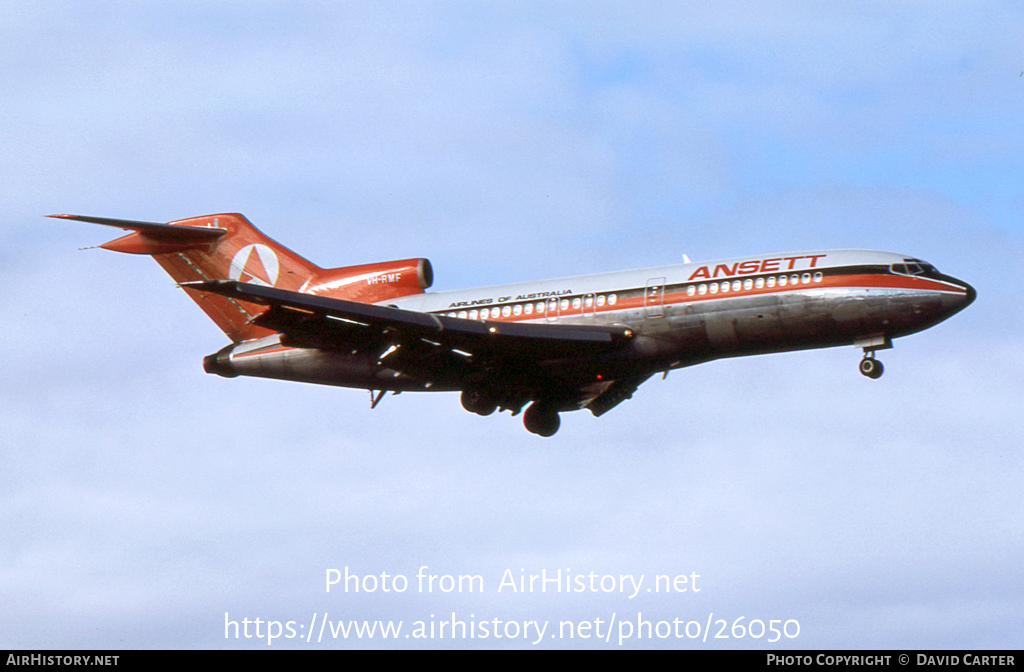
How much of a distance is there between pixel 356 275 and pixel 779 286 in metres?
12.5

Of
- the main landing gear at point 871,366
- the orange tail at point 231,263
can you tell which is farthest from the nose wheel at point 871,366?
the orange tail at point 231,263

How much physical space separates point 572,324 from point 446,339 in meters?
3.30

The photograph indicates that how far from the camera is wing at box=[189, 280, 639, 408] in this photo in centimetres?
3450

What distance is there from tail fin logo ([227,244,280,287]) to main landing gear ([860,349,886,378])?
17.2 m

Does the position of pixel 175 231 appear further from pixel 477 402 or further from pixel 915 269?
pixel 915 269

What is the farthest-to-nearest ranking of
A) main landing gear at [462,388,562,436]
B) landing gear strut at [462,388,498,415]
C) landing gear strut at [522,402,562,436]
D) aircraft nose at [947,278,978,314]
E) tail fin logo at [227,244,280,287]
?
tail fin logo at [227,244,280,287]
landing gear strut at [522,402,562,436]
main landing gear at [462,388,562,436]
landing gear strut at [462,388,498,415]
aircraft nose at [947,278,978,314]

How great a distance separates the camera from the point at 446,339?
35469 millimetres

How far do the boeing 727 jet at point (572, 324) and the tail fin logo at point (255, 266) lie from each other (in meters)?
2.38

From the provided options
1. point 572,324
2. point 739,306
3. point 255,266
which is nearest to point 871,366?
point 739,306

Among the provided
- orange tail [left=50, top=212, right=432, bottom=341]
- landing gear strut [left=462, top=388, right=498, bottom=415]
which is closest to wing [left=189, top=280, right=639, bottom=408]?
landing gear strut [left=462, top=388, right=498, bottom=415]

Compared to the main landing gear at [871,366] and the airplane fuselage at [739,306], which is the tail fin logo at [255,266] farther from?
the main landing gear at [871,366]

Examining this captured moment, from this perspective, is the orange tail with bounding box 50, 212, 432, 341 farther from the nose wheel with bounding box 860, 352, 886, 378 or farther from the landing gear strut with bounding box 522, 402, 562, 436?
the nose wheel with bounding box 860, 352, 886, 378
